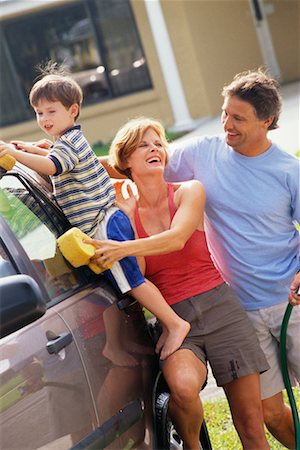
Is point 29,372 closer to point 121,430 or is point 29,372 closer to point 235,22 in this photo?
point 121,430

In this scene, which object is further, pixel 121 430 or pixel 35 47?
pixel 35 47

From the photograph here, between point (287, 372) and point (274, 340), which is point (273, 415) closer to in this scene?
point (287, 372)

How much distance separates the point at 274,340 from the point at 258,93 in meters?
1.16

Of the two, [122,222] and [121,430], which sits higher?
[122,222]

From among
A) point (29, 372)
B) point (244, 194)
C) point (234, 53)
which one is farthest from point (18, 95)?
point (29, 372)

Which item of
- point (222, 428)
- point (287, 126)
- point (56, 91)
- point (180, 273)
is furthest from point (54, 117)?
point (287, 126)

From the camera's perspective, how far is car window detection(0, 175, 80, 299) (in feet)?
11.0

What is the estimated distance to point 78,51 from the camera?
20312 millimetres

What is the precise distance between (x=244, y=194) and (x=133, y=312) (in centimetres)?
80

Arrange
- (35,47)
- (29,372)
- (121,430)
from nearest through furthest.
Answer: (29,372) → (121,430) → (35,47)

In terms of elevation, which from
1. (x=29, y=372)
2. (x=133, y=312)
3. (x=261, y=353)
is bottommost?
(x=261, y=353)

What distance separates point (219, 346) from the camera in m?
3.95

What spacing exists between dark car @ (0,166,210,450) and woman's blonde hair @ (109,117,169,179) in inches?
13.1

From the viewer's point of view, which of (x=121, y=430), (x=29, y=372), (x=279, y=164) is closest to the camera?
(x=29, y=372)
